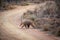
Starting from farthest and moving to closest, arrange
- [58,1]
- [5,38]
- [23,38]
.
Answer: [58,1]
[23,38]
[5,38]

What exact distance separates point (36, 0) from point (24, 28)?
76.1 ft

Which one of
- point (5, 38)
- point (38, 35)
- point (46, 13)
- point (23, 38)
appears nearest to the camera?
point (5, 38)

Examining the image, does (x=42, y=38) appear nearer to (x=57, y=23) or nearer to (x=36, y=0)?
(x=57, y=23)

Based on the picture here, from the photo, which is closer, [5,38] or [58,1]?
[5,38]

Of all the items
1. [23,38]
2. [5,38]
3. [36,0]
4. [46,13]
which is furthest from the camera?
[36,0]

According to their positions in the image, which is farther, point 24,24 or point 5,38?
point 24,24

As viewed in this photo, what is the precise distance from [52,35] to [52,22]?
3383 millimetres

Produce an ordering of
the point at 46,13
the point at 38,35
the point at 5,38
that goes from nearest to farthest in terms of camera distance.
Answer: the point at 5,38 → the point at 38,35 → the point at 46,13

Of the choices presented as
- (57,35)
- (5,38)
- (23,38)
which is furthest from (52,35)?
(5,38)

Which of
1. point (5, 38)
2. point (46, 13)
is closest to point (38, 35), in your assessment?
point (5, 38)

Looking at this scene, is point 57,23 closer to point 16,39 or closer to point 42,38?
point 42,38

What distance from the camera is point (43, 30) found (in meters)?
15.7

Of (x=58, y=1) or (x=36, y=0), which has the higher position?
(x=58, y=1)

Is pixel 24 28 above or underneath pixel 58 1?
underneath
